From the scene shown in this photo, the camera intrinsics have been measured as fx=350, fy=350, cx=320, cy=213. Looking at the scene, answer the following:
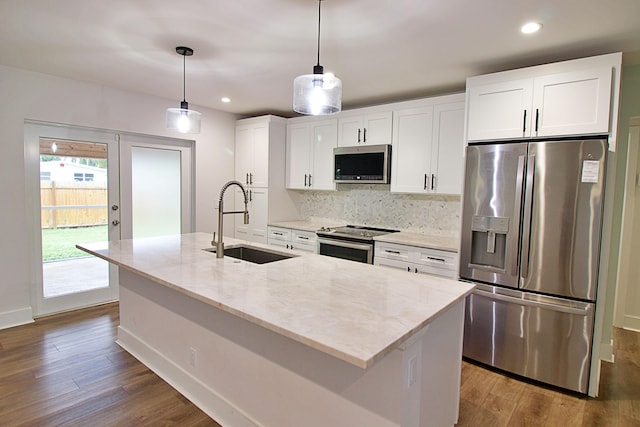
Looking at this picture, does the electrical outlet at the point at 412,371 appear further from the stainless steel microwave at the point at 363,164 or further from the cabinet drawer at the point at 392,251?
the stainless steel microwave at the point at 363,164

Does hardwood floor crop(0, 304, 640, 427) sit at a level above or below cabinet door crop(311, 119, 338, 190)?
below

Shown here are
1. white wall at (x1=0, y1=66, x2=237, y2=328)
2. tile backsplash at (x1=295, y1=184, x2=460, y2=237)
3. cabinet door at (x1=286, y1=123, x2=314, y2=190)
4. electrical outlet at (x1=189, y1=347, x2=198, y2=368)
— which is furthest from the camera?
cabinet door at (x1=286, y1=123, x2=314, y2=190)

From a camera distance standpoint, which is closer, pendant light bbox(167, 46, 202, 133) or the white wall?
pendant light bbox(167, 46, 202, 133)

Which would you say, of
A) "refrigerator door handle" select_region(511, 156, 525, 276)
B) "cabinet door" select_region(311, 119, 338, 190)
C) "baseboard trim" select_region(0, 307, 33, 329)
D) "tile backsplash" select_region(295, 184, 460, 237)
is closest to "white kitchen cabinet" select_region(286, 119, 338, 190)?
"cabinet door" select_region(311, 119, 338, 190)

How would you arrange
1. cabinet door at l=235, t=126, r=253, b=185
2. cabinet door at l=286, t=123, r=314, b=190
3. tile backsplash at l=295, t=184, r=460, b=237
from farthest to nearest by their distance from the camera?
cabinet door at l=235, t=126, r=253, b=185 < cabinet door at l=286, t=123, r=314, b=190 < tile backsplash at l=295, t=184, r=460, b=237

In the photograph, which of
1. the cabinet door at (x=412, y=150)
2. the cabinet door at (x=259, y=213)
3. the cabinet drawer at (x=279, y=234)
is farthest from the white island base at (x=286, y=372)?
the cabinet door at (x=259, y=213)

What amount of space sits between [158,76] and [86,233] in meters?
1.98

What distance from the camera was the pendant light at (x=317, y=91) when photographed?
5.98 feet

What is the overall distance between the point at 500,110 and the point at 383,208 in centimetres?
184

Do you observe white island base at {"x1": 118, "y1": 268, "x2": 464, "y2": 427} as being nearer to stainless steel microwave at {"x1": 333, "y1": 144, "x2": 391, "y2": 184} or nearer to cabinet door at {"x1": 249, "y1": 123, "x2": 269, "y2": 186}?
stainless steel microwave at {"x1": 333, "y1": 144, "x2": 391, "y2": 184}

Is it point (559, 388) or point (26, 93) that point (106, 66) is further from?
point (559, 388)

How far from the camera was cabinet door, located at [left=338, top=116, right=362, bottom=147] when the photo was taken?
4.09 metres

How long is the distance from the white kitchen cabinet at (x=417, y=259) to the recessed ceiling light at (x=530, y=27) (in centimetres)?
176

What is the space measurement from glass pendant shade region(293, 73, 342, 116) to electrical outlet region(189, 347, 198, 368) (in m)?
1.67
